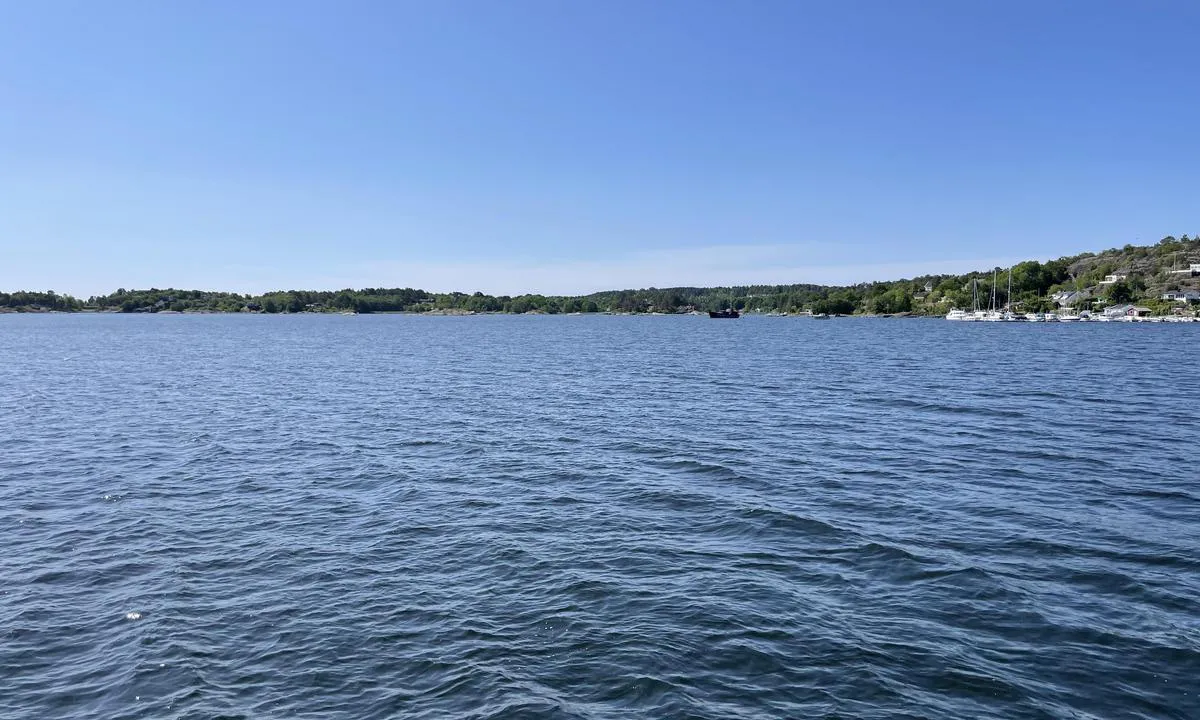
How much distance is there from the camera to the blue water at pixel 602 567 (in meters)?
14.6

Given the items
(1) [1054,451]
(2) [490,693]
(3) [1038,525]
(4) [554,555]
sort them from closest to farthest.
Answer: (2) [490,693] < (4) [554,555] < (3) [1038,525] < (1) [1054,451]

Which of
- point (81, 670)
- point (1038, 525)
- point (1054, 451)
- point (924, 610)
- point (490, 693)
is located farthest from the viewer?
point (1054, 451)

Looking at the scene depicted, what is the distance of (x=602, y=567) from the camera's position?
21.1 metres

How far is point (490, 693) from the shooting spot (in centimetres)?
1433

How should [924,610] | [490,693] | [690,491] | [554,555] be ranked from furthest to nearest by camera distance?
[690,491] → [554,555] → [924,610] → [490,693]

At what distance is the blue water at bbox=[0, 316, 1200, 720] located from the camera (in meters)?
14.6

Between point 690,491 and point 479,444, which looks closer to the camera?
point 690,491

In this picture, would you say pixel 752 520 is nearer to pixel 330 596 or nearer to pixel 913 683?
pixel 913 683

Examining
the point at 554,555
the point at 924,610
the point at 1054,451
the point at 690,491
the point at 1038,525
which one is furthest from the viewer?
the point at 1054,451

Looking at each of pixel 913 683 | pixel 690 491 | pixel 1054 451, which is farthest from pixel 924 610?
pixel 1054 451

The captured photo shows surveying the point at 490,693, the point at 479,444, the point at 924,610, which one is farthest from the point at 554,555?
the point at 479,444

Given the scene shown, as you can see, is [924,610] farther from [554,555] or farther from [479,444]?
[479,444]

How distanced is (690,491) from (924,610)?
1225 cm

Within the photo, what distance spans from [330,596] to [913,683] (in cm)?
1332
